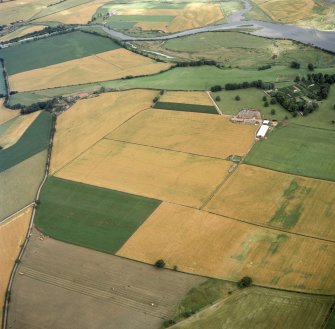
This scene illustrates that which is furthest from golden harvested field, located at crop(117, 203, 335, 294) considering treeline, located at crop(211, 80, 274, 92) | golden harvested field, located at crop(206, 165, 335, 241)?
treeline, located at crop(211, 80, 274, 92)

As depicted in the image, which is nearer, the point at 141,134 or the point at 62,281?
the point at 62,281

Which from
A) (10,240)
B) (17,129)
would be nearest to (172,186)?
(10,240)

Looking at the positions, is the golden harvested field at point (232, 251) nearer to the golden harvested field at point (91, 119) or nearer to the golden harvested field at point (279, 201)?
the golden harvested field at point (279, 201)

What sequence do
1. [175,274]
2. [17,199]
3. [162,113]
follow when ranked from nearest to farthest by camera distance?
[175,274]
[17,199]
[162,113]

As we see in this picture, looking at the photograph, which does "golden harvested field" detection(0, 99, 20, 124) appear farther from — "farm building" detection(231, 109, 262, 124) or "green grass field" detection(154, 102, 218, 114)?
"farm building" detection(231, 109, 262, 124)

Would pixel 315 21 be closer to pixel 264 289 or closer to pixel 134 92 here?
pixel 134 92

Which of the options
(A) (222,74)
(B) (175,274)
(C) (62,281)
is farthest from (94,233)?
(A) (222,74)
